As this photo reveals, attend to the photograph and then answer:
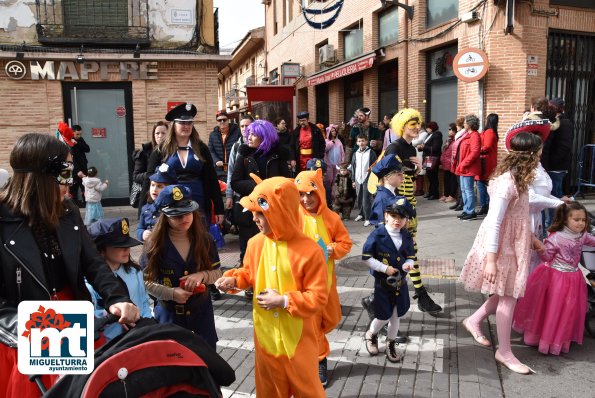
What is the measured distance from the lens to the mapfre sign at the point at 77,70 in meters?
11.9

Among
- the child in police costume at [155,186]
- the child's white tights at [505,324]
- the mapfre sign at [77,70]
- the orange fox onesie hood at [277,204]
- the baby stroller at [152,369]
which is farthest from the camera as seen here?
the mapfre sign at [77,70]

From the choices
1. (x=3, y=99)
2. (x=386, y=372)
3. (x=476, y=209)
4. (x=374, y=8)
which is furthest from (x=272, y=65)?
(x=386, y=372)

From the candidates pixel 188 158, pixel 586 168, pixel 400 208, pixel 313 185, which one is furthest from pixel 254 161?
pixel 586 168

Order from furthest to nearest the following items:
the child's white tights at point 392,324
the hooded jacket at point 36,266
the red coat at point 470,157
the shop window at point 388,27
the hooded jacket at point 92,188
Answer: the shop window at point 388,27, the red coat at point 470,157, the hooded jacket at point 92,188, the child's white tights at point 392,324, the hooded jacket at point 36,266

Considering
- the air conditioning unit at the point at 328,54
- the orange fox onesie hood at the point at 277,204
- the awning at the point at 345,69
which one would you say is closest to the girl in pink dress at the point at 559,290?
the orange fox onesie hood at the point at 277,204

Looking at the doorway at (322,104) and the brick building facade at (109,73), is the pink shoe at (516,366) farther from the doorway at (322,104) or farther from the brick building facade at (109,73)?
the doorway at (322,104)

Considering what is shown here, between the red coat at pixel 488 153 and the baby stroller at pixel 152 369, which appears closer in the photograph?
the baby stroller at pixel 152 369

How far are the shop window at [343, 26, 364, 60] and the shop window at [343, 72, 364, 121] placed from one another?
0.81 metres

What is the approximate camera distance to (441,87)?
13242mm

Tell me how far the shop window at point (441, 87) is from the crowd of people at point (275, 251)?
18.6ft

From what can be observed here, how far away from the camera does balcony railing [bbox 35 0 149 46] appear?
12.2 metres

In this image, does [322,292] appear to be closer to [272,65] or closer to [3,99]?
[3,99]

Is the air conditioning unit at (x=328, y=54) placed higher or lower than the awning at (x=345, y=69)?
higher

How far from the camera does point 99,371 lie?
5.66 feet
